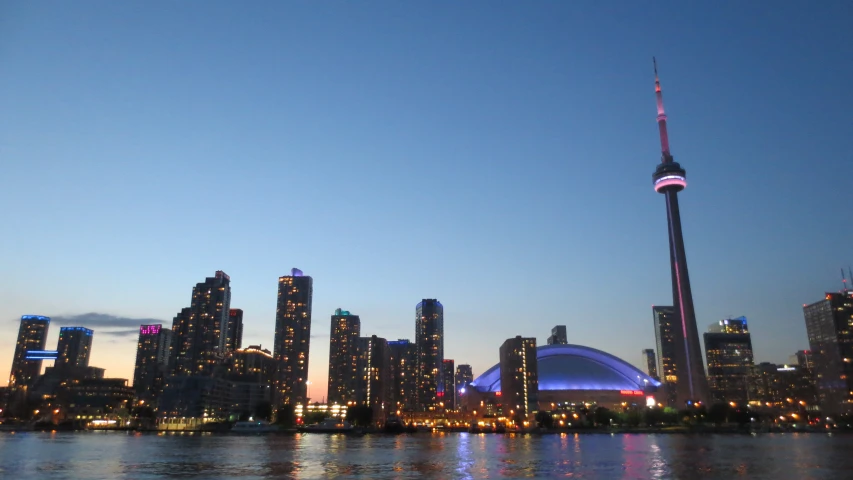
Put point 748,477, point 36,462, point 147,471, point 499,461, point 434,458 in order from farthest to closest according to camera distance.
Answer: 1. point 434,458
2. point 499,461
3. point 36,462
4. point 147,471
5. point 748,477

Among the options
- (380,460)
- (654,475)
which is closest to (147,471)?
(380,460)

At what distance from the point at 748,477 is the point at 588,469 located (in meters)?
16.5

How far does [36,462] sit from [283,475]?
123ft

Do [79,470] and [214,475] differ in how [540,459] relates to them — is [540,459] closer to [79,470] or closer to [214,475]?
[214,475]

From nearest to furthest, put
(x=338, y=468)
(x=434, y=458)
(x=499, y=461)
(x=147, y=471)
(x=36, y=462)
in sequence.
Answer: (x=147, y=471)
(x=338, y=468)
(x=36, y=462)
(x=499, y=461)
(x=434, y=458)

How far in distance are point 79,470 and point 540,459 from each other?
55972 millimetres

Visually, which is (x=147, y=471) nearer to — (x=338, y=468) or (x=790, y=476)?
(x=338, y=468)

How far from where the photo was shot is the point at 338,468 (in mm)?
72188

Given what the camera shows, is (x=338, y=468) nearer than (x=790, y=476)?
No

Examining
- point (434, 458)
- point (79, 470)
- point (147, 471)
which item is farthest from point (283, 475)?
point (434, 458)

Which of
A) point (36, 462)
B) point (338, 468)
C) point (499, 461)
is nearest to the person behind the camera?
point (338, 468)

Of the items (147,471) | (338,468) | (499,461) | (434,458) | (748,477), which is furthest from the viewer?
(434,458)

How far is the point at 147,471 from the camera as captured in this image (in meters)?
67.1

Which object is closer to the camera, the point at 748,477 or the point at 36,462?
the point at 748,477
